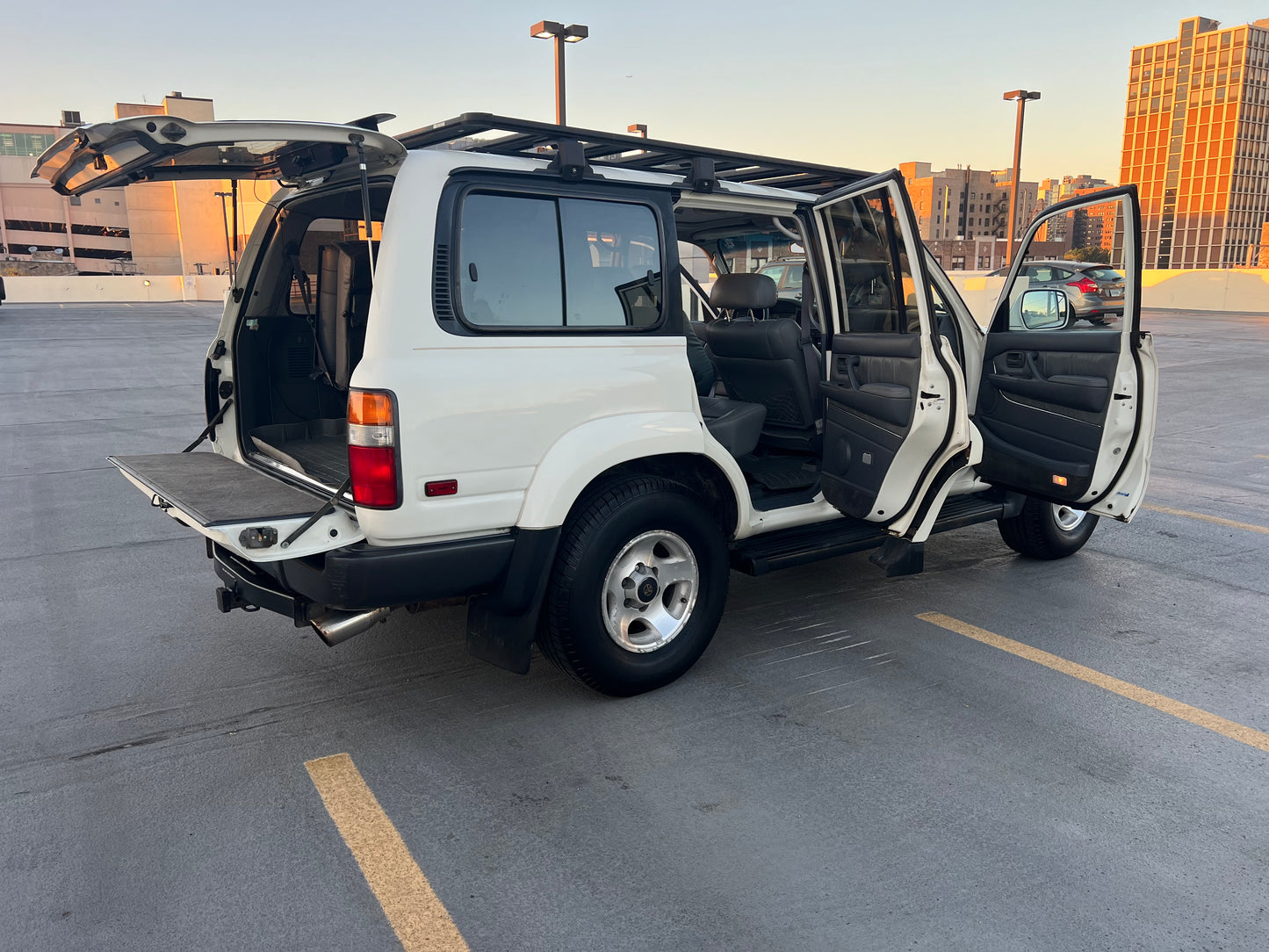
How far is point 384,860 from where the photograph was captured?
9.07ft

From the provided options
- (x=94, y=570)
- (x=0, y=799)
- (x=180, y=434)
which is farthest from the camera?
(x=180, y=434)

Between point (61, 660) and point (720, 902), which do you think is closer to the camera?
point (720, 902)

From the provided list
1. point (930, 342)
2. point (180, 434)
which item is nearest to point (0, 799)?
point (930, 342)

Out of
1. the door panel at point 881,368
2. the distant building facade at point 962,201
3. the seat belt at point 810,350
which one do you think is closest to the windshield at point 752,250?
the seat belt at point 810,350

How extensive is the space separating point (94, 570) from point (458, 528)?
3.39 meters

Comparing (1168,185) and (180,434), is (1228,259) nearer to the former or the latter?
(1168,185)

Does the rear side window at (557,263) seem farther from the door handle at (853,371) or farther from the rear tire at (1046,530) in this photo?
the rear tire at (1046,530)

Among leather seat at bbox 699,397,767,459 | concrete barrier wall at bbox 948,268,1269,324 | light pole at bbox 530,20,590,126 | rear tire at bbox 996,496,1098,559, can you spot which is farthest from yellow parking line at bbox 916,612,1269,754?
concrete barrier wall at bbox 948,268,1269,324

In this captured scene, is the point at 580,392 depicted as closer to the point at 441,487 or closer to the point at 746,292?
the point at 441,487

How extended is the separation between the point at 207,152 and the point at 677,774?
115 inches

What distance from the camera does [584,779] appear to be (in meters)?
3.20

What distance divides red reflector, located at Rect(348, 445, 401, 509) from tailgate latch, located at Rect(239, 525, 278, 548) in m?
0.31

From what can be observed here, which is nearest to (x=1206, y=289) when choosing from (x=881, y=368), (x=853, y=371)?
(x=853, y=371)

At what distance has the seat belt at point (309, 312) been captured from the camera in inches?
179
